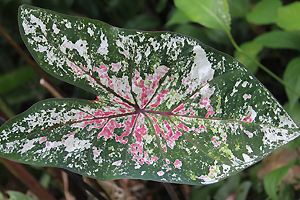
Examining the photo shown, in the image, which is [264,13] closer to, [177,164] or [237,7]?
[237,7]

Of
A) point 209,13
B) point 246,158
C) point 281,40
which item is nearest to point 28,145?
point 246,158

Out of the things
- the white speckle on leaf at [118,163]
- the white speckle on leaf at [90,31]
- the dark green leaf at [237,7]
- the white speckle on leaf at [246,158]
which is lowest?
the white speckle on leaf at [246,158]

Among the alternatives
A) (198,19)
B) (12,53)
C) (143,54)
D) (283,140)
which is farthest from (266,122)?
(12,53)

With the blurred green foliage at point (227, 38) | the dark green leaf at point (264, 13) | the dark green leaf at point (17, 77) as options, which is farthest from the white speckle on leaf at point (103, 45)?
the dark green leaf at point (17, 77)

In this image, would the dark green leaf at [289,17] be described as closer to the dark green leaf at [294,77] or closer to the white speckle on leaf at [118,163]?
the dark green leaf at [294,77]

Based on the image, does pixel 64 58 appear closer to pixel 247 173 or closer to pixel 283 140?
pixel 283 140

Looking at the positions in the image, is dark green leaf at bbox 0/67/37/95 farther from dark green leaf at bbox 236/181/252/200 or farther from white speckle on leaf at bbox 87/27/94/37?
white speckle on leaf at bbox 87/27/94/37

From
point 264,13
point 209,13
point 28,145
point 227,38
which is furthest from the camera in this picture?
point 227,38
